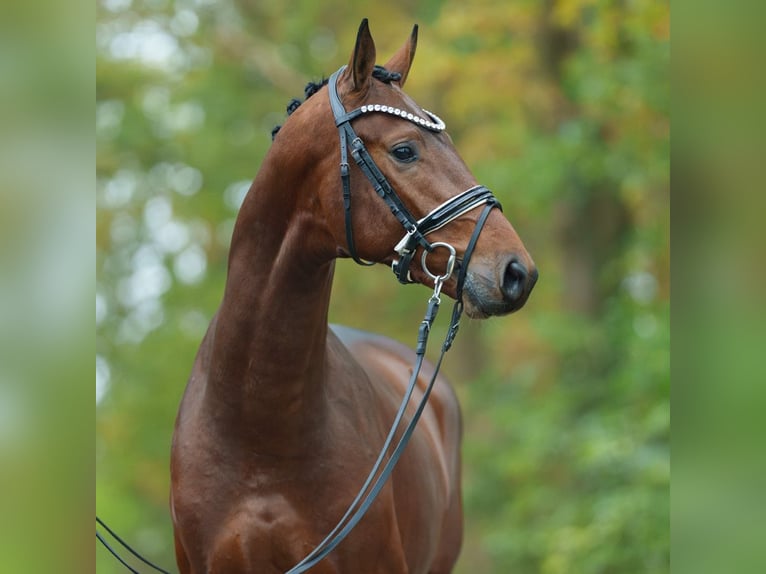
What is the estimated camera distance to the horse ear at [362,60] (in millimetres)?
3174

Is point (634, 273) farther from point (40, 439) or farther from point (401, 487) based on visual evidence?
point (40, 439)

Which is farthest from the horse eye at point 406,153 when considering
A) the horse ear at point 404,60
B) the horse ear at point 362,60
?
the horse ear at point 404,60

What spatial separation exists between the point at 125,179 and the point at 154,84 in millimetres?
1271

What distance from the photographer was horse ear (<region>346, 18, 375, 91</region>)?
3.17 meters

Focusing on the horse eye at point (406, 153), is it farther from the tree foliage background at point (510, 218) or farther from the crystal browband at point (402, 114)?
the tree foliage background at point (510, 218)

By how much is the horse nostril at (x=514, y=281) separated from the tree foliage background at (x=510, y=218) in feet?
20.2

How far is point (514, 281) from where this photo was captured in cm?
298

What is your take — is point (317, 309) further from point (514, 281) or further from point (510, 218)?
point (510, 218)

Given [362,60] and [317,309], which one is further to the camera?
[317,309]

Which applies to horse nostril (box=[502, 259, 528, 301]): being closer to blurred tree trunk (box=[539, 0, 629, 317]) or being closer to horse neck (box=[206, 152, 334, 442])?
horse neck (box=[206, 152, 334, 442])

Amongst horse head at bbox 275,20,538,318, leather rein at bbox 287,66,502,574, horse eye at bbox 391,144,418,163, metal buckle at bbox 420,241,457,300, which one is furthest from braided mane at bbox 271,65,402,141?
metal buckle at bbox 420,241,457,300

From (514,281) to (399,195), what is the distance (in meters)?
0.44

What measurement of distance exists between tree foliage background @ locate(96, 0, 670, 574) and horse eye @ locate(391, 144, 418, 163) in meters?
6.16

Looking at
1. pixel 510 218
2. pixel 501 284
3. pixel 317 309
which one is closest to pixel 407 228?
pixel 501 284
